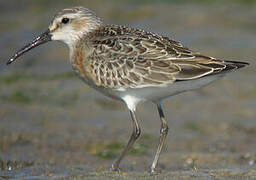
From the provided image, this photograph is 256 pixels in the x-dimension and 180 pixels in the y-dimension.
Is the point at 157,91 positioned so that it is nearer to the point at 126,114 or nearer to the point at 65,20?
the point at 65,20

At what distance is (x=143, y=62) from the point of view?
8211 mm

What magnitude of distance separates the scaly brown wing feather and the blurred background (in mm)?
1251

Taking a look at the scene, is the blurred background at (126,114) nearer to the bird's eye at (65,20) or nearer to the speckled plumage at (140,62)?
the speckled plumage at (140,62)

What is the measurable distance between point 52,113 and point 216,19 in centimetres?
678

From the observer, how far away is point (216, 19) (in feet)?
56.1

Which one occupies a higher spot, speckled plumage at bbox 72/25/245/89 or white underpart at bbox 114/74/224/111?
speckled plumage at bbox 72/25/245/89

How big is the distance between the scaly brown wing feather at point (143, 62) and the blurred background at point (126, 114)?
1.25 m

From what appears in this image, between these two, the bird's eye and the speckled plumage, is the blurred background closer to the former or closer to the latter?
the speckled plumage

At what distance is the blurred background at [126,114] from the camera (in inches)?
384

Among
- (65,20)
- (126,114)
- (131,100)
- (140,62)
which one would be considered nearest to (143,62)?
(140,62)

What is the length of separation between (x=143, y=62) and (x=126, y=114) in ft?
13.9

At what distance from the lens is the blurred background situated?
977cm

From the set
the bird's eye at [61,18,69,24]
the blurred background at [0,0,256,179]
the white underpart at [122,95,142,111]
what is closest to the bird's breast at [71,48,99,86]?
the white underpart at [122,95,142,111]

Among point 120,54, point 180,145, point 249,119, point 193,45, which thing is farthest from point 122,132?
point 193,45
